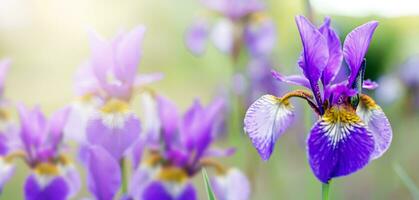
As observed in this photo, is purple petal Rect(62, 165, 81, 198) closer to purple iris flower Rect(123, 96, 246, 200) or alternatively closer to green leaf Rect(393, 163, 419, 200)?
purple iris flower Rect(123, 96, 246, 200)

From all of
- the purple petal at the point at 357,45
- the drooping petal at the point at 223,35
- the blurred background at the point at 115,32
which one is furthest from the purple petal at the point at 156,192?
the blurred background at the point at 115,32

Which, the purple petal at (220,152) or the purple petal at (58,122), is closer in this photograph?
the purple petal at (58,122)

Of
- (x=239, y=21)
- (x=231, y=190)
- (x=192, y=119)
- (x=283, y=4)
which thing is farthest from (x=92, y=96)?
(x=283, y=4)

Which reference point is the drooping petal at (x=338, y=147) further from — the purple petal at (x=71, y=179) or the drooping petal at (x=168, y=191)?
the purple petal at (x=71, y=179)

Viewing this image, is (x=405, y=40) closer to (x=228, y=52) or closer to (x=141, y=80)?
(x=228, y=52)

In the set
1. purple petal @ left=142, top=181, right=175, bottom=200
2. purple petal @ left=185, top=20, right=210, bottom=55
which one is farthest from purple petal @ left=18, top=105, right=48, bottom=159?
purple petal @ left=185, top=20, right=210, bottom=55

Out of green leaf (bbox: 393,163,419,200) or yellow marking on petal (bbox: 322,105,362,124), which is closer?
yellow marking on petal (bbox: 322,105,362,124)

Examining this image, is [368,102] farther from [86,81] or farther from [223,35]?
[223,35]
